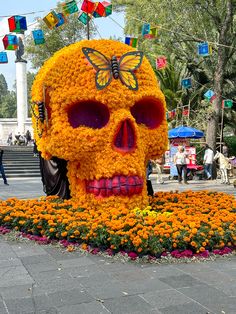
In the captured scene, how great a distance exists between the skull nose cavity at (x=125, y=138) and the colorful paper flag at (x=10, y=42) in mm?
4229

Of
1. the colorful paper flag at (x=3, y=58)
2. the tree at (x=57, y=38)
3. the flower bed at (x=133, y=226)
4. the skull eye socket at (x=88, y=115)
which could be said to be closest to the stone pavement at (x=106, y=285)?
the flower bed at (x=133, y=226)

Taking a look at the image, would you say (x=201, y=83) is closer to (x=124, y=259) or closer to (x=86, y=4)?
(x=86, y=4)

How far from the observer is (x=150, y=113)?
6816 millimetres

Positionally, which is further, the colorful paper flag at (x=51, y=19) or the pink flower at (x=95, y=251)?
the colorful paper flag at (x=51, y=19)

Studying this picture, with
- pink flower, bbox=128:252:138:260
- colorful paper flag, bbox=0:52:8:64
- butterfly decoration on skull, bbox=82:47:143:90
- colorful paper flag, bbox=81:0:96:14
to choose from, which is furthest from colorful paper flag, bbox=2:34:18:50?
pink flower, bbox=128:252:138:260

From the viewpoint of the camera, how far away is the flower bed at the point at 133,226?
4.94m

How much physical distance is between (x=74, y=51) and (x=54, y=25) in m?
2.67

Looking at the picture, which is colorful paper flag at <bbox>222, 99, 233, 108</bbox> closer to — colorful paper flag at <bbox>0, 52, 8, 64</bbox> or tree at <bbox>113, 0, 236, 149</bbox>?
tree at <bbox>113, 0, 236, 149</bbox>

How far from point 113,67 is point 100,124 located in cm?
88

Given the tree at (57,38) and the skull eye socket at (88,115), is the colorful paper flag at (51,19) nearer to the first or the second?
the skull eye socket at (88,115)

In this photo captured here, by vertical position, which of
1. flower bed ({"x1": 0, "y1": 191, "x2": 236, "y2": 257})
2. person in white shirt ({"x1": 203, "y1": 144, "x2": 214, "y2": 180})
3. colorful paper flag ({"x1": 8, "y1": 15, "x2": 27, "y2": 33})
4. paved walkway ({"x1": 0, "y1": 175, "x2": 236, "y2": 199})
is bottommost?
paved walkway ({"x1": 0, "y1": 175, "x2": 236, "y2": 199})

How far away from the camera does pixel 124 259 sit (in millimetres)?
4793

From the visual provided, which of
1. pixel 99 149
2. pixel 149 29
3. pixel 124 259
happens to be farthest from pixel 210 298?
pixel 149 29

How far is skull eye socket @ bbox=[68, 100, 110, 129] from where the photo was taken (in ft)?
20.8
